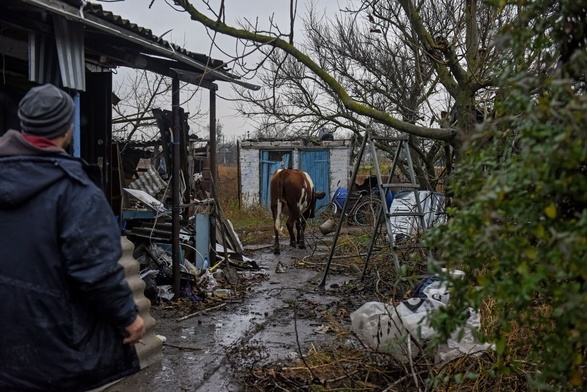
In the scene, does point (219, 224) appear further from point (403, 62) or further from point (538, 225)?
point (538, 225)

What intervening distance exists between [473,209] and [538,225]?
198 millimetres

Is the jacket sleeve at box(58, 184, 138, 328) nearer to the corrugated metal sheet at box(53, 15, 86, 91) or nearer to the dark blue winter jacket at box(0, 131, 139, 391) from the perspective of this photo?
the dark blue winter jacket at box(0, 131, 139, 391)

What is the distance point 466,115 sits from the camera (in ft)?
22.8

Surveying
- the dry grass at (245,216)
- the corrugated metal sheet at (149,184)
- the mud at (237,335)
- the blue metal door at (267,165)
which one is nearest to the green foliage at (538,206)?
the mud at (237,335)

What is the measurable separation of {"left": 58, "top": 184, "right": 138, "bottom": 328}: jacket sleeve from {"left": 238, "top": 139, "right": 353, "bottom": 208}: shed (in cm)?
1953

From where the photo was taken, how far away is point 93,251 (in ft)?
7.70

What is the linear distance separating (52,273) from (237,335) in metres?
3.89

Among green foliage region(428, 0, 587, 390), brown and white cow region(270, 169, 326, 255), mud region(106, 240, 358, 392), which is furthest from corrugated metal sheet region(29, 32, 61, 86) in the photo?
brown and white cow region(270, 169, 326, 255)

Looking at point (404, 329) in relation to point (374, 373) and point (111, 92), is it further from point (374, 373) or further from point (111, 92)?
point (111, 92)

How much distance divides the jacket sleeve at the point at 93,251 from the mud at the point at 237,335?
189cm

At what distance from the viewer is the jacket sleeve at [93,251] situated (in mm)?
2322

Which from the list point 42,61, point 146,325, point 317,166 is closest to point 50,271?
point 146,325

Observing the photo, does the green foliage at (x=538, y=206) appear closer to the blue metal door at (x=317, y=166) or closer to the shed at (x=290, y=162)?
the shed at (x=290, y=162)

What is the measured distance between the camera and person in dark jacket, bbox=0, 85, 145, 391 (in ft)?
7.65
